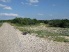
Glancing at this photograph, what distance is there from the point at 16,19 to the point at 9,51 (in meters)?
107

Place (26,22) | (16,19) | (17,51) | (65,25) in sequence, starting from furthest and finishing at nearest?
(16,19) < (26,22) < (65,25) < (17,51)

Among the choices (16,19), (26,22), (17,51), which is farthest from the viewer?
(16,19)

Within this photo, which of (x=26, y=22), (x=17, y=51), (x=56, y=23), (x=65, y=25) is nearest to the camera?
(x=17, y=51)

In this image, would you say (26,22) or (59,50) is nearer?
(59,50)

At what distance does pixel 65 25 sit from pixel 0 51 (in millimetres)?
55823

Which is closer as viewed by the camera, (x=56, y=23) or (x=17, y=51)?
(x=17, y=51)

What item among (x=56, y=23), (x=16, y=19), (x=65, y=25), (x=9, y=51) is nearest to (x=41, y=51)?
(x=9, y=51)

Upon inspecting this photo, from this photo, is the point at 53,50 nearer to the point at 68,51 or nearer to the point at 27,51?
the point at 68,51

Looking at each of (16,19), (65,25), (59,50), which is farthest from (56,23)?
(59,50)

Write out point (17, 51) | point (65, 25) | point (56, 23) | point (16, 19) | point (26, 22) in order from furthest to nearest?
point (16, 19)
point (26, 22)
point (56, 23)
point (65, 25)
point (17, 51)

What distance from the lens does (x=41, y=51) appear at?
14.5m

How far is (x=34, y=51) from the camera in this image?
14.5m

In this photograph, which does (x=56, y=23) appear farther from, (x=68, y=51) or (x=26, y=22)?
(x=68, y=51)

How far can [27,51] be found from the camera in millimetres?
14547
